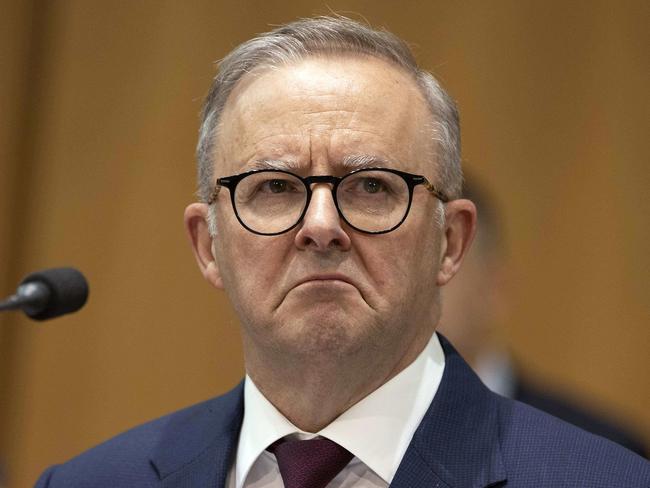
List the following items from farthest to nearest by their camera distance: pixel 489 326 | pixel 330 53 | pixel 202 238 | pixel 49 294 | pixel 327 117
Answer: pixel 489 326 < pixel 202 238 < pixel 330 53 < pixel 327 117 < pixel 49 294

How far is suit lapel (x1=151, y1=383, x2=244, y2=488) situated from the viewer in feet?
7.00

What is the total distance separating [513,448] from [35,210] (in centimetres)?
276

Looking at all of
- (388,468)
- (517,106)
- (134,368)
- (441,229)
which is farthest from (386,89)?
(134,368)

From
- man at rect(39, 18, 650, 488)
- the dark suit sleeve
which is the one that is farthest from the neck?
the dark suit sleeve

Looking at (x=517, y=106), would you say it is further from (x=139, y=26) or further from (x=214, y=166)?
(x=214, y=166)

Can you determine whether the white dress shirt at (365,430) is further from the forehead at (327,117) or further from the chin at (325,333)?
the forehead at (327,117)

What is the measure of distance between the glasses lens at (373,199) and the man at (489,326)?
167 cm

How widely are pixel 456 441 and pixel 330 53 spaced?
30.6 inches

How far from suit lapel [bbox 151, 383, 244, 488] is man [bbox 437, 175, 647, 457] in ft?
4.81

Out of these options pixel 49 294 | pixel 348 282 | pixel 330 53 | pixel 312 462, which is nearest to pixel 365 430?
pixel 312 462

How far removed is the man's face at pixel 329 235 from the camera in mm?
1932

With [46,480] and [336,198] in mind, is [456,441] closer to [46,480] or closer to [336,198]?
[336,198]

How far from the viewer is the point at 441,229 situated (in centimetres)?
211

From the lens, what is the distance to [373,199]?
6.50 feet
